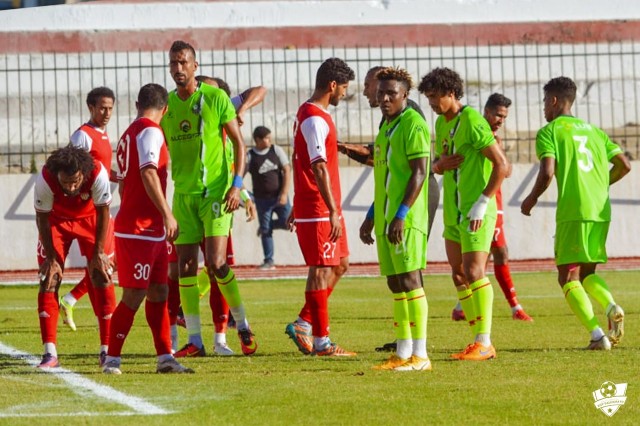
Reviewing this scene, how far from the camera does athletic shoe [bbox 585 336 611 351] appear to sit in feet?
33.4

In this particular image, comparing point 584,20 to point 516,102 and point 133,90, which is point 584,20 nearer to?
point 516,102

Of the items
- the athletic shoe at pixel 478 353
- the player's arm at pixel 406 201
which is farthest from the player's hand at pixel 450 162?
the athletic shoe at pixel 478 353

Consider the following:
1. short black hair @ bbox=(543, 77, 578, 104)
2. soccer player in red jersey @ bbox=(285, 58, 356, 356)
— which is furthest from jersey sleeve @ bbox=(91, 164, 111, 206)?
short black hair @ bbox=(543, 77, 578, 104)

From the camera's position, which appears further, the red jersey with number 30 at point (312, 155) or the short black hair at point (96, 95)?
the short black hair at point (96, 95)

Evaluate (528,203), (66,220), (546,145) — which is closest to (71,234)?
(66,220)

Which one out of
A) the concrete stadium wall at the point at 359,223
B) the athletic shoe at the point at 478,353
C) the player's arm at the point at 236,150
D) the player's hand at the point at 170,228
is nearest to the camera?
the player's hand at the point at 170,228

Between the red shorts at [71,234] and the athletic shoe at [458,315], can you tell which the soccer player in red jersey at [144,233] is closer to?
the red shorts at [71,234]

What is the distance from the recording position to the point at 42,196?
9359 mm

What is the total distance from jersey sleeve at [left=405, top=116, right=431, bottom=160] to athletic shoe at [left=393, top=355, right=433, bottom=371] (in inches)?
55.6

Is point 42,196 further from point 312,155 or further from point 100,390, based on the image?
point 312,155

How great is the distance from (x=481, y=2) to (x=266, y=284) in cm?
1606

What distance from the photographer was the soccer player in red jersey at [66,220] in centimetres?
901

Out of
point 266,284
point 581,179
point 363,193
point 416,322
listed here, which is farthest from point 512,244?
point 416,322

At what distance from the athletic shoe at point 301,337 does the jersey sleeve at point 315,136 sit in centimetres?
140
